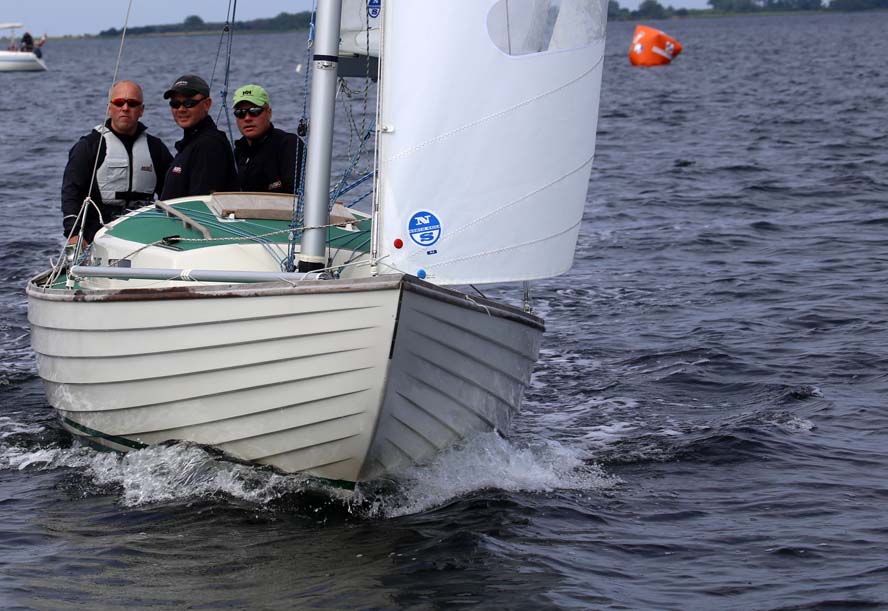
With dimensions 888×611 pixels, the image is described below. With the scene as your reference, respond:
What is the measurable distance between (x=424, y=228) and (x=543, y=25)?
113 cm

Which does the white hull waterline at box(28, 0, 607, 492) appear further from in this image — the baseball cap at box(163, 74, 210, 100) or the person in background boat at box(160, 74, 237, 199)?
the baseball cap at box(163, 74, 210, 100)

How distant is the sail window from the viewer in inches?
232

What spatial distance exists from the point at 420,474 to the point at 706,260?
8.19m

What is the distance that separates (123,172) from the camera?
8.29 m

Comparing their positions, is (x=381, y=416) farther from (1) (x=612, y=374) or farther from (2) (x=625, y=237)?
(2) (x=625, y=237)

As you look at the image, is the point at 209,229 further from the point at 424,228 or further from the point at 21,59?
the point at 21,59

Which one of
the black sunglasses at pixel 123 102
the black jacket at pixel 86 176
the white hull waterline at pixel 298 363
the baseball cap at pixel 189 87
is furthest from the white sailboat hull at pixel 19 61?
the white hull waterline at pixel 298 363

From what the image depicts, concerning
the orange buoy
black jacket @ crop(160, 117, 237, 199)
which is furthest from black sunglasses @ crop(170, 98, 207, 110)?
the orange buoy

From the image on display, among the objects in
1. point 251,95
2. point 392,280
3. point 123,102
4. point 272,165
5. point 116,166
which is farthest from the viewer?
point 116,166

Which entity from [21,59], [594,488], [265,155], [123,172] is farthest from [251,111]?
[21,59]

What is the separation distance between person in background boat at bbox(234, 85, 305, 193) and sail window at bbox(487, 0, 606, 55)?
2.19 metres

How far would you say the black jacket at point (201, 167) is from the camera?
788 centimetres

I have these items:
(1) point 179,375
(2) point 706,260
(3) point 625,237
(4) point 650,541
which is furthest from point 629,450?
(3) point 625,237

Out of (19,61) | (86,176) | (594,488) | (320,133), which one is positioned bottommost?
(594,488)
